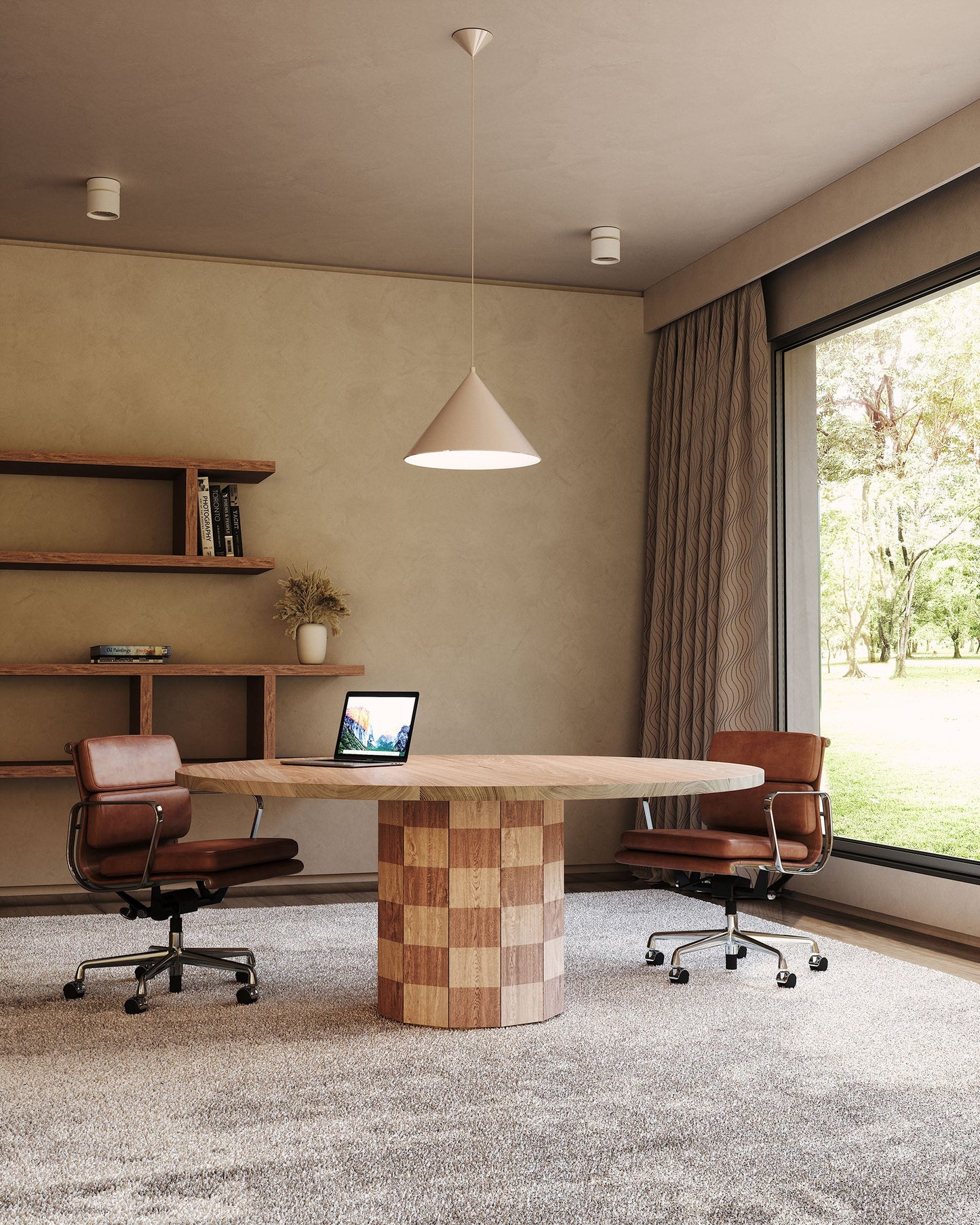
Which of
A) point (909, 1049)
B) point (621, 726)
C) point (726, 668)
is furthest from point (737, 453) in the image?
point (909, 1049)

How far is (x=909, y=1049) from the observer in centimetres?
303

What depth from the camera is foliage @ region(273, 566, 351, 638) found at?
18.4ft

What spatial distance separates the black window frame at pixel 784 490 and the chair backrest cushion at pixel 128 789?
9.07 feet

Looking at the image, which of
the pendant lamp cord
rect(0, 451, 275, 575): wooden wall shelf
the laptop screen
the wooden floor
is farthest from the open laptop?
rect(0, 451, 275, 575): wooden wall shelf

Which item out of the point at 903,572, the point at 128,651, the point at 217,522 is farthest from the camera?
the point at 217,522

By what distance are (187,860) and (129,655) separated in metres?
1.99

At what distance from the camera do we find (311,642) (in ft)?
18.2

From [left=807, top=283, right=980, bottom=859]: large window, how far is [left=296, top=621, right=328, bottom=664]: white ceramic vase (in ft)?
7.52

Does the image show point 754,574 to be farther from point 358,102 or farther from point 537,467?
point 358,102

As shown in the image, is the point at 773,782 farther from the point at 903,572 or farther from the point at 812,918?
the point at 903,572

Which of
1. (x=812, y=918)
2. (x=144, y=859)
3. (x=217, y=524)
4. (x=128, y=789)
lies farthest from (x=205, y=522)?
(x=812, y=918)

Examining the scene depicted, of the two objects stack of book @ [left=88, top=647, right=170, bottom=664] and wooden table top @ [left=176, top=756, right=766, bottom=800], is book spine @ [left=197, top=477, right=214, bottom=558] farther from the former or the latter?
wooden table top @ [left=176, top=756, right=766, bottom=800]

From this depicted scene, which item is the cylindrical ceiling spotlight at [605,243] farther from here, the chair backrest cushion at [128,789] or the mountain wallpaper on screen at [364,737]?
the chair backrest cushion at [128,789]

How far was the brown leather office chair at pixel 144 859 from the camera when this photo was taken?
349 cm
